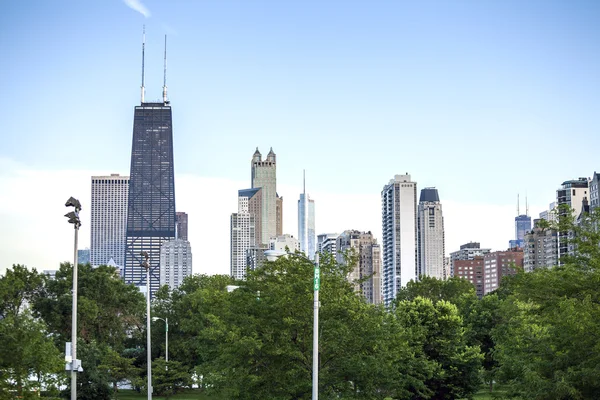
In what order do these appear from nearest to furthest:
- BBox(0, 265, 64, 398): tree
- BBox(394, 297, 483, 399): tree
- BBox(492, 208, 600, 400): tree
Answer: BBox(0, 265, 64, 398): tree
BBox(492, 208, 600, 400): tree
BBox(394, 297, 483, 399): tree

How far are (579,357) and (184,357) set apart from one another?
61.2 meters

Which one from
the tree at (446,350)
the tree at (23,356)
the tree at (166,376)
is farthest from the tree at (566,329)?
the tree at (166,376)

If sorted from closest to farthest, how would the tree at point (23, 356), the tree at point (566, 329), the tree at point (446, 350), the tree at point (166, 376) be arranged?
the tree at point (23, 356)
the tree at point (566, 329)
the tree at point (446, 350)
the tree at point (166, 376)

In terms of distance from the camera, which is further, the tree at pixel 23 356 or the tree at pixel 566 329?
the tree at pixel 566 329

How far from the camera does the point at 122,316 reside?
89.5 meters

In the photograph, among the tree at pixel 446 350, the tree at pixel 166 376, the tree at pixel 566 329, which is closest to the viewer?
the tree at pixel 566 329

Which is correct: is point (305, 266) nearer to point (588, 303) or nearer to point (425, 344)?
point (588, 303)

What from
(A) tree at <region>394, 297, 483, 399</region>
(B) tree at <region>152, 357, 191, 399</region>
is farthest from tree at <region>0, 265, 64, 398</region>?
(B) tree at <region>152, 357, 191, 399</region>

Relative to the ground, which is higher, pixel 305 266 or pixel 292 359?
pixel 305 266

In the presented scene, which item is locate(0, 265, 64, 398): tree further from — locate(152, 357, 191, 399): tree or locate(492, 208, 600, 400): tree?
locate(152, 357, 191, 399): tree

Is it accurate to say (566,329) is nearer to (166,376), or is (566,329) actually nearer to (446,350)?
(446,350)

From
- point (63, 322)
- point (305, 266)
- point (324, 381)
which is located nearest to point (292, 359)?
point (324, 381)

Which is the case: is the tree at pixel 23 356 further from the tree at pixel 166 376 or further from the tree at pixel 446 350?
the tree at pixel 166 376

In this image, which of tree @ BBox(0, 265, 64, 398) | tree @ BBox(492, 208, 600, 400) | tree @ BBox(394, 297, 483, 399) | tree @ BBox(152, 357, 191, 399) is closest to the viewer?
tree @ BBox(0, 265, 64, 398)
